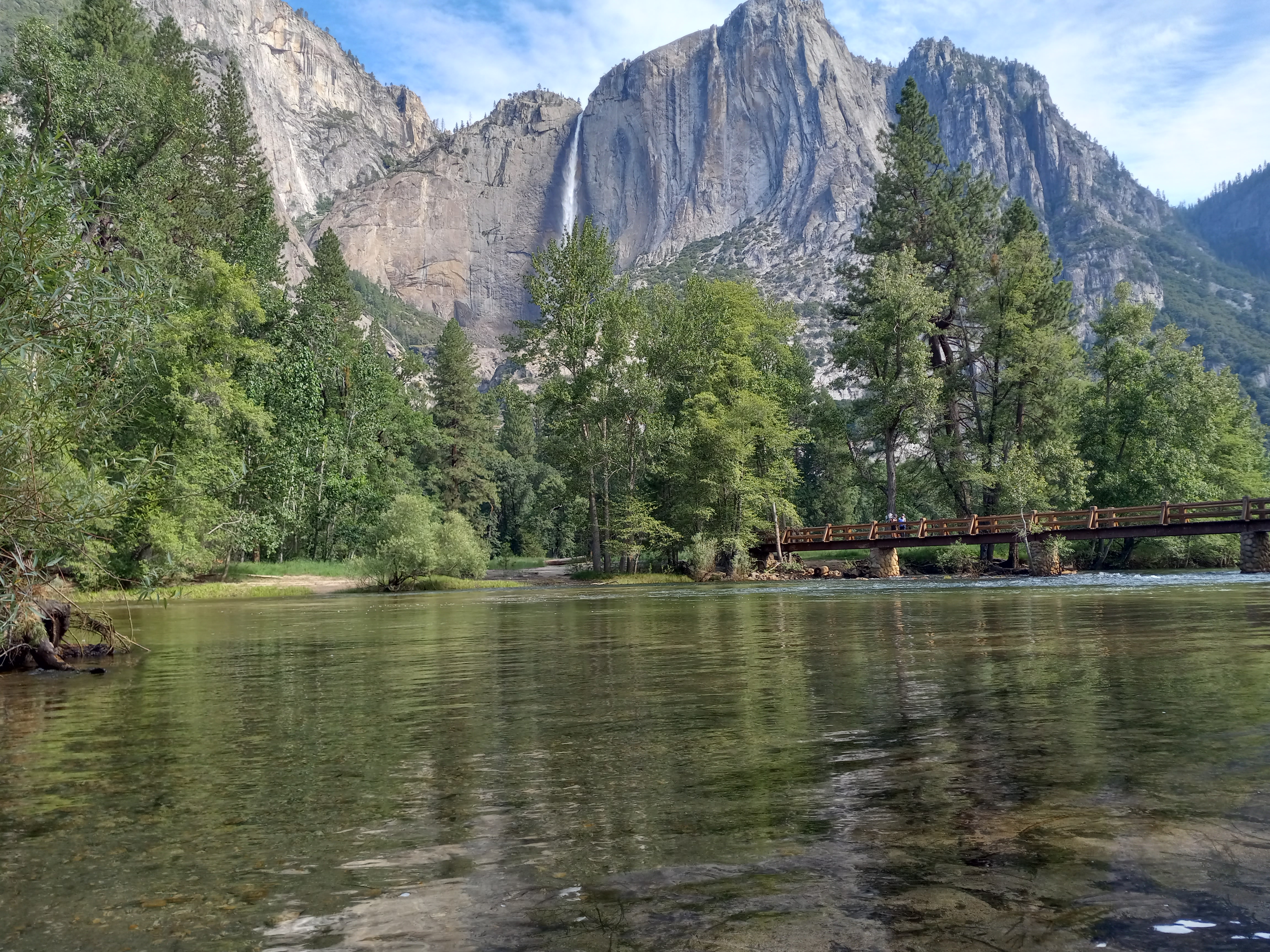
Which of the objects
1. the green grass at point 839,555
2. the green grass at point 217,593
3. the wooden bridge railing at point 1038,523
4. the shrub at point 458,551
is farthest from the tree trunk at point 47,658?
the green grass at point 839,555

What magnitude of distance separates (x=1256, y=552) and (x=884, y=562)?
16981mm

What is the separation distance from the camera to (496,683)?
1013 centimetres

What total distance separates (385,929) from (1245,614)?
1742cm

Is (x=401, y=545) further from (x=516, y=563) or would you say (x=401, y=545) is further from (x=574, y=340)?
(x=516, y=563)

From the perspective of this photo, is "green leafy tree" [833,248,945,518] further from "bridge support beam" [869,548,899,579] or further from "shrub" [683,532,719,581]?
"shrub" [683,532,719,581]

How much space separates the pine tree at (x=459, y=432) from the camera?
78625 mm

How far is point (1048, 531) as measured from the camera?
44125 millimetres

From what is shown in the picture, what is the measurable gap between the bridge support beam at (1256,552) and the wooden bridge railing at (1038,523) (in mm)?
885

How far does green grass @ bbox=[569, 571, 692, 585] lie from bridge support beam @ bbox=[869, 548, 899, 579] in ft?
33.2

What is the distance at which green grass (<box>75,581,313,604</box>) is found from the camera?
3297cm

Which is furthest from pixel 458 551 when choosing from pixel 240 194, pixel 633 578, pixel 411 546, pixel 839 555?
pixel 240 194

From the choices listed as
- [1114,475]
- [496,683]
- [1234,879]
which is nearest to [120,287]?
[496,683]

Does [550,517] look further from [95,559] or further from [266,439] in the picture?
[95,559]

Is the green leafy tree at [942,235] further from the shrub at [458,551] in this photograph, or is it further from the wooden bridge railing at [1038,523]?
the shrub at [458,551]
